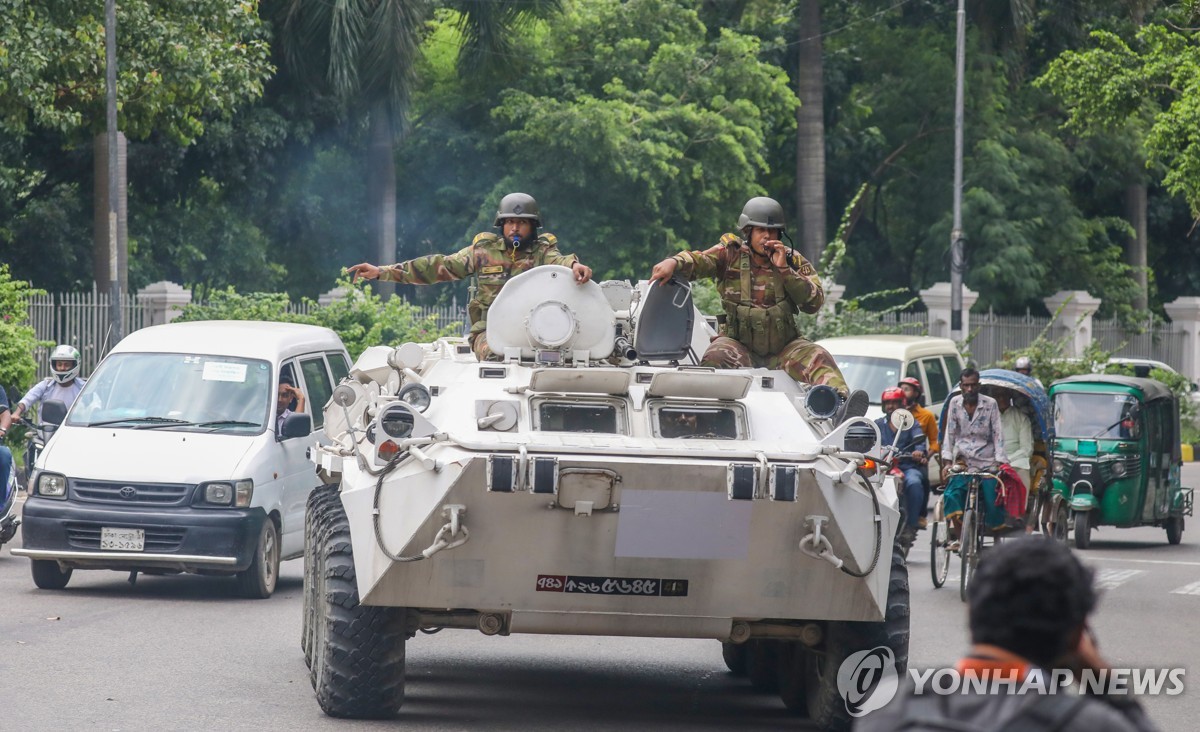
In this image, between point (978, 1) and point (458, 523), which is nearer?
point (458, 523)

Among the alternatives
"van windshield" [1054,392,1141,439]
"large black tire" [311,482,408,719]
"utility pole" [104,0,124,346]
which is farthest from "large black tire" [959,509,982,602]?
"utility pole" [104,0,124,346]

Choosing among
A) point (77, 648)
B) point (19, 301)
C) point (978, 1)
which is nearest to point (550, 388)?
point (77, 648)

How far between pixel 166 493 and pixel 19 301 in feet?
36.1

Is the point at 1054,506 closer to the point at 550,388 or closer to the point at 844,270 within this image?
the point at 550,388

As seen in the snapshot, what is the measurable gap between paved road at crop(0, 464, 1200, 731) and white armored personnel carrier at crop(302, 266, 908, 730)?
52cm

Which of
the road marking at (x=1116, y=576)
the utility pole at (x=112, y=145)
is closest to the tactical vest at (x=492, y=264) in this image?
the road marking at (x=1116, y=576)

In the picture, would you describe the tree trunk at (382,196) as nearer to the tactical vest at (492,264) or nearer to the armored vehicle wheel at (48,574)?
the armored vehicle wheel at (48,574)

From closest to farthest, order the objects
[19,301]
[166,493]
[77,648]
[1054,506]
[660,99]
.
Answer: [77,648] → [166,493] → [1054,506] → [19,301] → [660,99]

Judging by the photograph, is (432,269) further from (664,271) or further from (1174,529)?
(1174,529)

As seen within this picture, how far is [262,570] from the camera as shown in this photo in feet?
42.8

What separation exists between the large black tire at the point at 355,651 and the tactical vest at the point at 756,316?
9.11 ft

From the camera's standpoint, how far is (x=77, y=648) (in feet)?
34.7

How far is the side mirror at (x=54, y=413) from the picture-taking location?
13469 millimetres

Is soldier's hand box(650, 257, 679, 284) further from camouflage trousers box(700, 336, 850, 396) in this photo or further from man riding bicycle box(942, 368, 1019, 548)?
man riding bicycle box(942, 368, 1019, 548)
